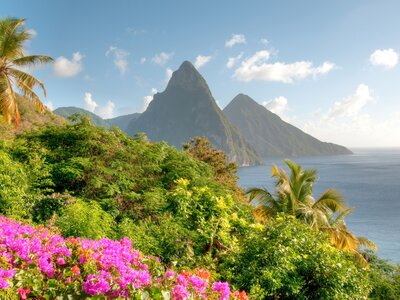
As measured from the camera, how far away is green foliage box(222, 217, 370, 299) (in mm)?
5574

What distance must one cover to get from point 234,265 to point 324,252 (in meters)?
1.66

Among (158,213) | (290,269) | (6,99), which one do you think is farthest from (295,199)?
(6,99)

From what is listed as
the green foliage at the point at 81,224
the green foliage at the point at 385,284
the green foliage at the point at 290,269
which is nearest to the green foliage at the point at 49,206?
the green foliage at the point at 81,224

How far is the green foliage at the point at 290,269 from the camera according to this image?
557 cm

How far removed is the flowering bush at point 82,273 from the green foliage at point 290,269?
1.72 m

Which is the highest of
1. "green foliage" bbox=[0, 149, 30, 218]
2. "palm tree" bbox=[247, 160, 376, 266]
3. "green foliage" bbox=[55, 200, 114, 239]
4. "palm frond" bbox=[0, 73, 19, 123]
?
"palm frond" bbox=[0, 73, 19, 123]

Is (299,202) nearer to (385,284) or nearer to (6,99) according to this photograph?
(385,284)

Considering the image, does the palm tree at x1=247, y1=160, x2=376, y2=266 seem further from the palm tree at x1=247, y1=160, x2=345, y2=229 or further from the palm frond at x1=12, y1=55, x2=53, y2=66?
the palm frond at x1=12, y1=55, x2=53, y2=66

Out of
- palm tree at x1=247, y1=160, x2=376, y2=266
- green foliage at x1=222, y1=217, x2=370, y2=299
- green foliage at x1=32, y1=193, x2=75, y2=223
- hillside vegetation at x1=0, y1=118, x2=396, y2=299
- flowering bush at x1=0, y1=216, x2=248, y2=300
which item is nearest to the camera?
flowering bush at x1=0, y1=216, x2=248, y2=300

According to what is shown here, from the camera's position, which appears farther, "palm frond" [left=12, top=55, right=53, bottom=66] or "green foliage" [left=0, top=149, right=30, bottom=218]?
"palm frond" [left=12, top=55, right=53, bottom=66]

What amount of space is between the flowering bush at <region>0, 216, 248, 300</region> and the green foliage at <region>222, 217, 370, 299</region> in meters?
1.72

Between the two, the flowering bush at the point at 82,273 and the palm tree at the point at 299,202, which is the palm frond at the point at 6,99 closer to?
the palm tree at the point at 299,202

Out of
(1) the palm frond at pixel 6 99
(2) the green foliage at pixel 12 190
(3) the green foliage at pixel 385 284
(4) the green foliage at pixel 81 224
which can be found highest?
(1) the palm frond at pixel 6 99

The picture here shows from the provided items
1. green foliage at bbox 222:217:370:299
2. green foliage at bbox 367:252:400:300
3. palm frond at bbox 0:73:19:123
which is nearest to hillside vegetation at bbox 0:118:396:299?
green foliage at bbox 222:217:370:299
